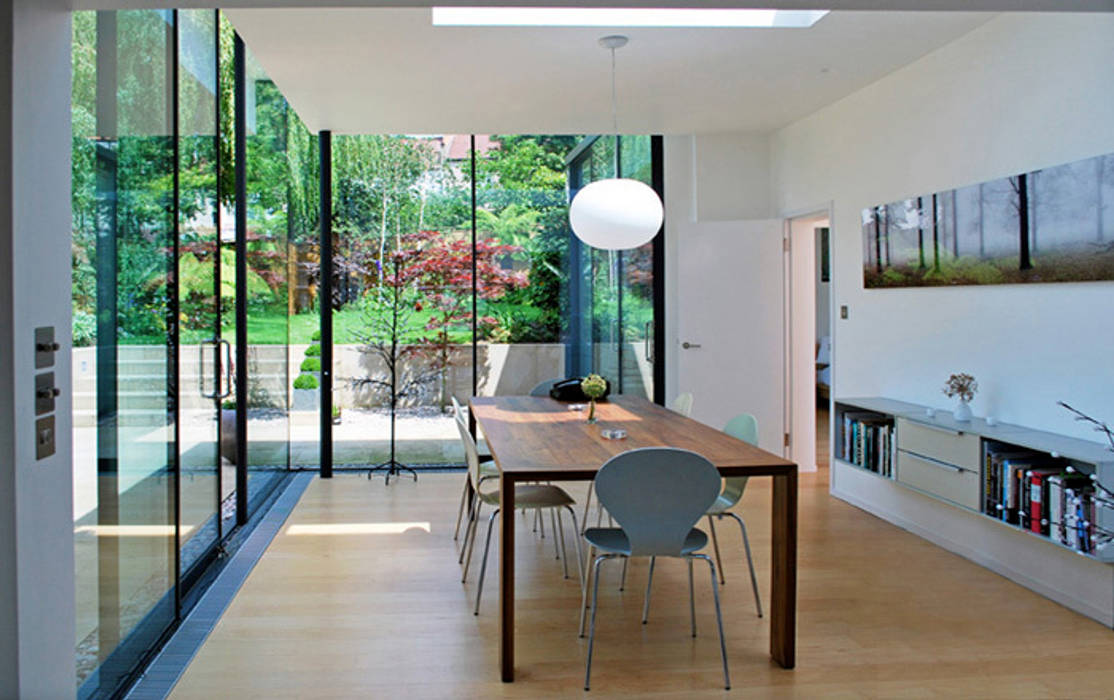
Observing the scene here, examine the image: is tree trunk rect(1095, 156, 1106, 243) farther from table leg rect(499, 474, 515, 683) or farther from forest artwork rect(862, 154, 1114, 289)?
table leg rect(499, 474, 515, 683)

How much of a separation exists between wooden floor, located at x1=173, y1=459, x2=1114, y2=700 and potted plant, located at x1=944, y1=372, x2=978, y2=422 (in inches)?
30.1

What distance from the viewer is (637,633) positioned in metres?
3.41

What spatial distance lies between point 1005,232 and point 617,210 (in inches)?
72.5

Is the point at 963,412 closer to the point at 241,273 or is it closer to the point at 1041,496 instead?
the point at 1041,496

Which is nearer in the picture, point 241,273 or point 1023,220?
point 1023,220

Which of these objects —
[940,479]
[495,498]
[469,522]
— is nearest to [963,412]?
[940,479]

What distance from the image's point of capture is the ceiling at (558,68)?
167 inches

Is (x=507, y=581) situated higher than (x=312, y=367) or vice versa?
(x=312, y=367)

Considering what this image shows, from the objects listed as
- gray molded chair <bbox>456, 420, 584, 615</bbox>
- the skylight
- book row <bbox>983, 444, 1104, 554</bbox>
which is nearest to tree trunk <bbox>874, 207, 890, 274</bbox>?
the skylight

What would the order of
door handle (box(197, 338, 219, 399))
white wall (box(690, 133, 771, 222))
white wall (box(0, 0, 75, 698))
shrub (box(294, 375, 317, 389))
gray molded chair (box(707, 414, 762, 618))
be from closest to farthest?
1. white wall (box(0, 0, 75, 698))
2. gray molded chair (box(707, 414, 762, 618))
3. door handle (box(197, 338, 219, 399))
4. shrub (box(294, 375, 317, 389))
5. white wall (box(690, 133, 771, 222))

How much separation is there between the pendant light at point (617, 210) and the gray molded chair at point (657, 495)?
177cm

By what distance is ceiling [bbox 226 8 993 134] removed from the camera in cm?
423

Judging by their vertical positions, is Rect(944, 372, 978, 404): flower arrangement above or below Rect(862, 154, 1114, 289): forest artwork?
below

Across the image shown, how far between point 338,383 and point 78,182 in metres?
4.32
